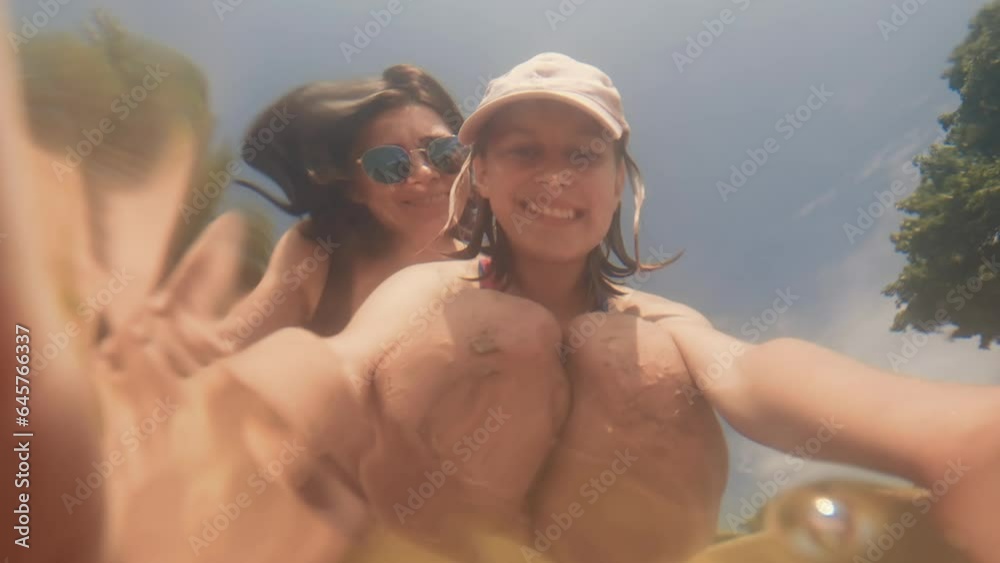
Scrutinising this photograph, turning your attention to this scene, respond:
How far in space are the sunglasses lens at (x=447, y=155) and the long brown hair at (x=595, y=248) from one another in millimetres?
44

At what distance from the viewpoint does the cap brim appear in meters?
1.04

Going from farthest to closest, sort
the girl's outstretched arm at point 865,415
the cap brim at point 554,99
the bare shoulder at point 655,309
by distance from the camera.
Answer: the bare shoulder at point 655,309 → the cap brim at point 554,99 → the girl's outstretched arm at point 865,415

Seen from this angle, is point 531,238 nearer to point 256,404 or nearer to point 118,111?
point 256,404

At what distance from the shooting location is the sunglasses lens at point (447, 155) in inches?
47.6

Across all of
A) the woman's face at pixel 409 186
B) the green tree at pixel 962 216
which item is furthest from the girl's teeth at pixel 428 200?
the green tree at pixel 962 216

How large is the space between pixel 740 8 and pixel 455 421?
85cm

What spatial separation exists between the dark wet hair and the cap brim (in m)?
0.18

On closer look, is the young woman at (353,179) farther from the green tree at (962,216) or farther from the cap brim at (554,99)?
the green tree at (962,216)

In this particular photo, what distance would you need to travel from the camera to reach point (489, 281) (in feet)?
3.79

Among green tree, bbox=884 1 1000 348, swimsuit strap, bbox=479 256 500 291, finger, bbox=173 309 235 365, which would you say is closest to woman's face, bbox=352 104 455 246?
swimsuit strap, bbox=479 256 500 291

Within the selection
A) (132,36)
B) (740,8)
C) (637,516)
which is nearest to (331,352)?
(637,516)

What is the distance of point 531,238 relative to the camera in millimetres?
1121

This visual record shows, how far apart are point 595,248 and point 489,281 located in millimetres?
179

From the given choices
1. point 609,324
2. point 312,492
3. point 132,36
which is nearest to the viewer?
point 312,492
